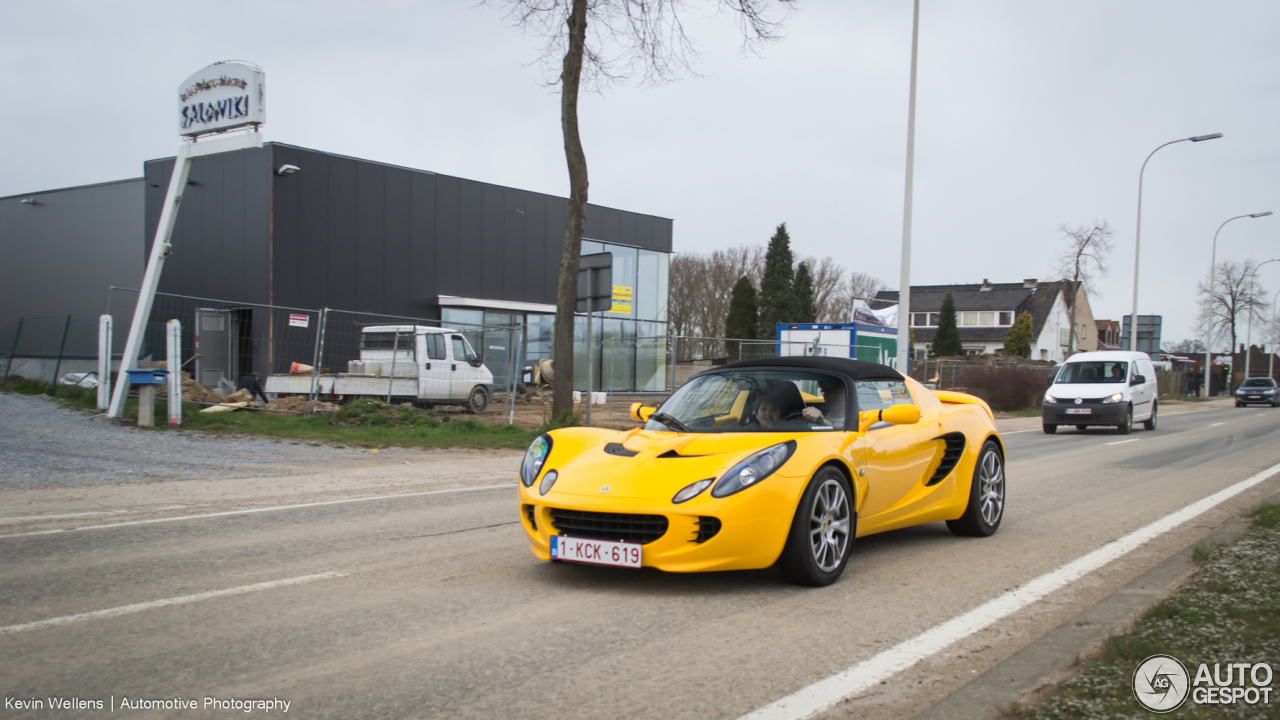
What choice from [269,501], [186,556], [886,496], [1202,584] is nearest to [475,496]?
[269,501]

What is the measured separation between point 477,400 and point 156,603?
52.9 ft

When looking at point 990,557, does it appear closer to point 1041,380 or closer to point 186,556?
point 186,556

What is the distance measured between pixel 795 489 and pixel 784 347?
21899 mm

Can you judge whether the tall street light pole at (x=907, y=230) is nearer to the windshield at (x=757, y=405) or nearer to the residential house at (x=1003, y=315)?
the windshield at (x=757, y=405)

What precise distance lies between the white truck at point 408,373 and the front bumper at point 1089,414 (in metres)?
12.9

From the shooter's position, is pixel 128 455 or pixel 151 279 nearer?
pixel 128 455

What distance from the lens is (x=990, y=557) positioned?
19.4 feet

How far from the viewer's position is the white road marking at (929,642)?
319 centimetres

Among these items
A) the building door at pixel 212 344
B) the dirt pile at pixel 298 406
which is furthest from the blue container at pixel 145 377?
the building door at pixel 212 344

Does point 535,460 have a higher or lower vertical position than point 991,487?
higher

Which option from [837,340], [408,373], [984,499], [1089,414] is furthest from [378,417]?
[1089,414]

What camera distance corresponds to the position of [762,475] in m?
4.69

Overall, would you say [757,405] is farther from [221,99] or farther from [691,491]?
[221,99]

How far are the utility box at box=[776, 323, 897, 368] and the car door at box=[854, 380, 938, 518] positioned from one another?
1754 centimetres
